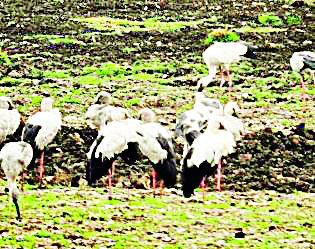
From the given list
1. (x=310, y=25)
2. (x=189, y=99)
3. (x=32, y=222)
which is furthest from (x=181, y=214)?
(x=310, y=25)

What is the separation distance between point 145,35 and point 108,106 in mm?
12942

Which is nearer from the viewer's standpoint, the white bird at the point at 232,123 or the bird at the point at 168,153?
the bird at the point at 168,153

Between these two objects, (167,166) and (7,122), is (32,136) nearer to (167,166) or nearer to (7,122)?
(7,122)

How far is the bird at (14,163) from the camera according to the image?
987 centimetres

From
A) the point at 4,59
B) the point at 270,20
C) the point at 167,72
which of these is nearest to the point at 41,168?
the point at 167,72

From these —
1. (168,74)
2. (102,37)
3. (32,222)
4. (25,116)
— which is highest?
(102,37)

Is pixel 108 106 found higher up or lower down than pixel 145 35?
lower down

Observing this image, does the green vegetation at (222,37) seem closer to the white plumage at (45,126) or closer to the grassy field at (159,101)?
the grassy field at (159,101)

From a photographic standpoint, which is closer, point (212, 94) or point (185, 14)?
point (212, 94)

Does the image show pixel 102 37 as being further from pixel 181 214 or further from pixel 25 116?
pixel 181 214

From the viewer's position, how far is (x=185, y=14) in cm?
2992

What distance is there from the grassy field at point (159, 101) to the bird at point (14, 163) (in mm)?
384

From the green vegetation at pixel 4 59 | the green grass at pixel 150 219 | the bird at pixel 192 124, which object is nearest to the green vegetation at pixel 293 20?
the green vegetation at pixel 4 59

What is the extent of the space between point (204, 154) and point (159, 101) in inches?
270
